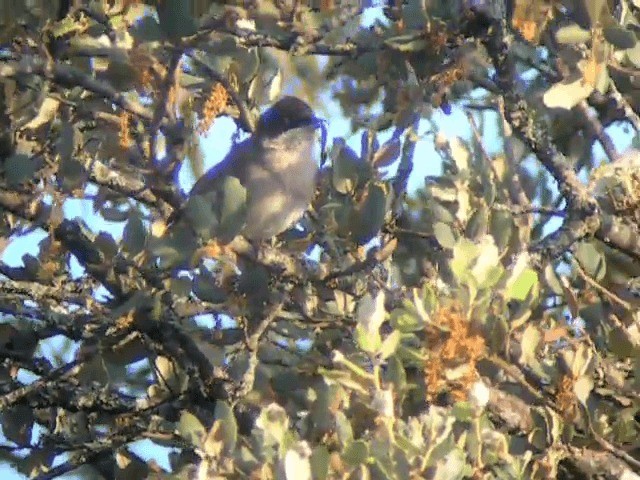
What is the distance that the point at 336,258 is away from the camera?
2801 millimetres

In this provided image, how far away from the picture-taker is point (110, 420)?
3.05 metres

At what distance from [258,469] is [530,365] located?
583 mm

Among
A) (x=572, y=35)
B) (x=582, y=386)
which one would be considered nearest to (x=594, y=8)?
(x=572, y=35)

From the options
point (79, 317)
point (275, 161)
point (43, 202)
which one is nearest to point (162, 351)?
point (79, 317)

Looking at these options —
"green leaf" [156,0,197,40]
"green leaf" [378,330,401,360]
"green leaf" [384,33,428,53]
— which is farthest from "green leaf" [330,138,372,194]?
"green leaf" [378,330,401,360]

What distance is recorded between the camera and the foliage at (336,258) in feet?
6.58

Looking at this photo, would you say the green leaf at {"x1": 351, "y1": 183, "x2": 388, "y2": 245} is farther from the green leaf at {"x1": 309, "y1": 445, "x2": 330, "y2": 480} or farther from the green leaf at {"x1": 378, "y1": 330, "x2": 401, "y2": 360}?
the green leaf at {"x1": 309, "y1": 445, "x2": 330, "y2": 480}

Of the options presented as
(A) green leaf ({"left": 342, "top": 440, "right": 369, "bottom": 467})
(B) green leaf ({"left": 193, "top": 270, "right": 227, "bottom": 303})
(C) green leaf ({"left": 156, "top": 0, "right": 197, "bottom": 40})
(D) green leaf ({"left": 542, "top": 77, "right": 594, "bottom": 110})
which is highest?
(C) green leaf ({"left": 156, "top": 0, "right": 197, "bottom": 40})

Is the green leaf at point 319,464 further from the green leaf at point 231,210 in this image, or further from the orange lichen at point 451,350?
the green leaf at point 231,210

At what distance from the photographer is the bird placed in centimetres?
350

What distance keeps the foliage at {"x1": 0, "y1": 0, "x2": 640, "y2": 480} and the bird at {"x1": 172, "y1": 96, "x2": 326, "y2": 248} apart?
216 millimetres

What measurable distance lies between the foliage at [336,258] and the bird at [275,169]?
0.71ft

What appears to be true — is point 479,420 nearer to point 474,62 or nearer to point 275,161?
point 474,62

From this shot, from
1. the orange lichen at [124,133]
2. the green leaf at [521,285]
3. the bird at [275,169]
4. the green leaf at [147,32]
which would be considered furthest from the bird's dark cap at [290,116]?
the green leaf at [521,285]
